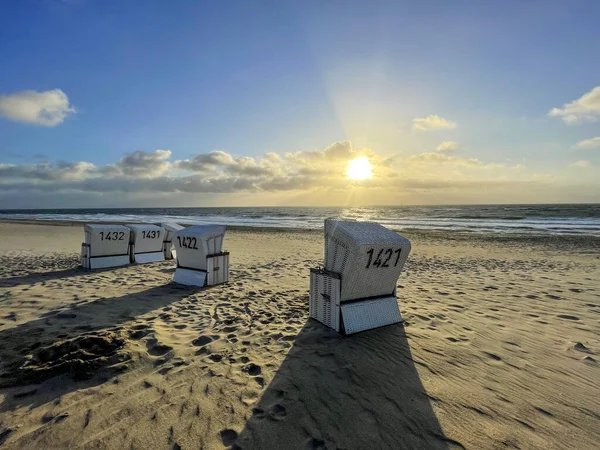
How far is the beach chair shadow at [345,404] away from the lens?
110 inches

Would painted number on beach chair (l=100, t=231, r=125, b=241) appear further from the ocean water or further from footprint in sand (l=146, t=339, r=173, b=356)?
the ocean water

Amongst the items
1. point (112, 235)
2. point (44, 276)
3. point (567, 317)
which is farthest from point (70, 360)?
A: point (567, 317)

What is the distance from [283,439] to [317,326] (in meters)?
2.57

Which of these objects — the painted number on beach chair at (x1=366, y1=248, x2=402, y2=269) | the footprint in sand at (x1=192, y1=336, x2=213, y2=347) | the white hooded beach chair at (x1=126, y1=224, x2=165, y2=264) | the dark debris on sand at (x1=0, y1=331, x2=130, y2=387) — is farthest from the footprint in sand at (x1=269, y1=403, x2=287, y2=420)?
the white hooded beach chair at (x1=126, y1=224, x2=165, y2=264)

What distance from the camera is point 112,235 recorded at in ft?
34.2

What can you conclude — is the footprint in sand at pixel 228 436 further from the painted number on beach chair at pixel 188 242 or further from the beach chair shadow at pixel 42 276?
the beach chair shadow at pixel 42 276

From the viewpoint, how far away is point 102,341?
4.38 meters

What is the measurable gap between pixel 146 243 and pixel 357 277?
890cm

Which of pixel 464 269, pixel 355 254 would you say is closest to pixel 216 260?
pixel 355 254

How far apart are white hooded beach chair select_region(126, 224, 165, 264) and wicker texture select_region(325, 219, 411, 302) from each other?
8.29 meters

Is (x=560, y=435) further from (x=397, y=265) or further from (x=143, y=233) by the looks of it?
(x=143, y=233)

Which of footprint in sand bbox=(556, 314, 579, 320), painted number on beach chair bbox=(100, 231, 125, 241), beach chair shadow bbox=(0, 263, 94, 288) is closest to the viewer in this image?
footprint in sand bbox=(556, 314, 579, 320)

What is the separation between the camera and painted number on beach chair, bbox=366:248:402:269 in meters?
4.95

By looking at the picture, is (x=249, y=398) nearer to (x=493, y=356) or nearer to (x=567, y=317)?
(x=493, y=356)
